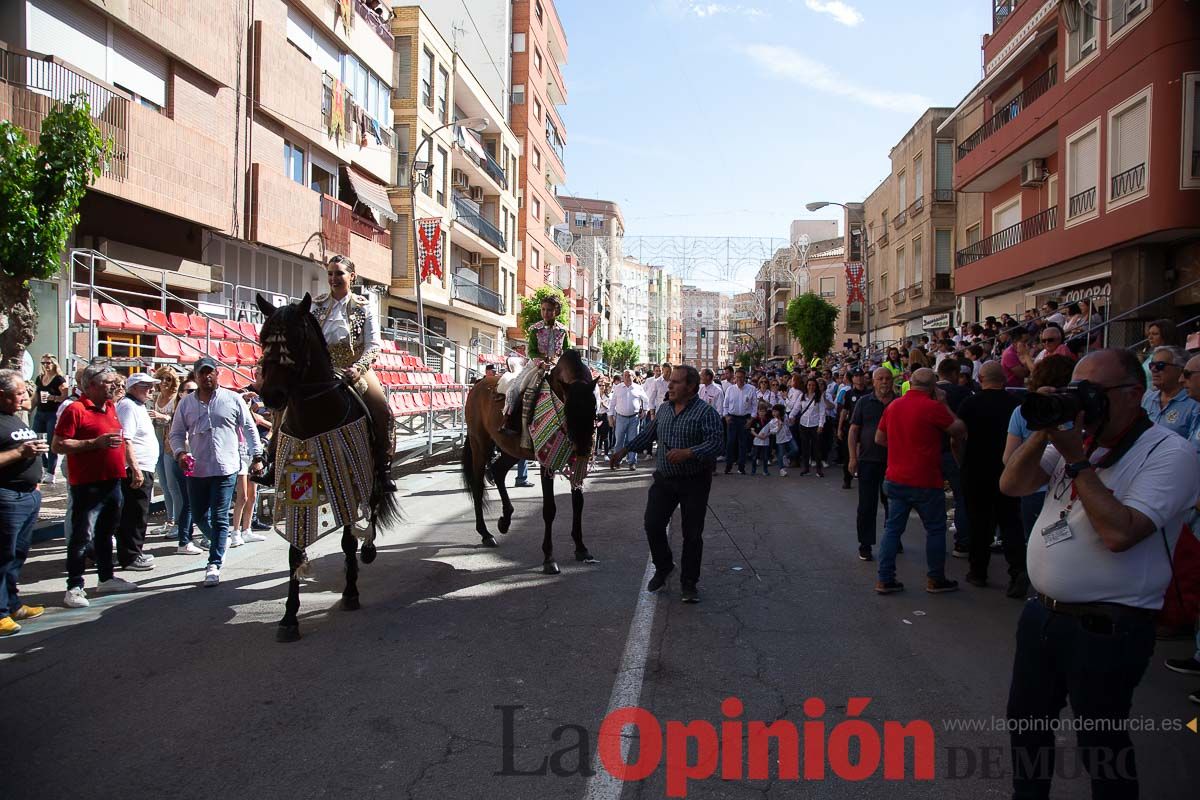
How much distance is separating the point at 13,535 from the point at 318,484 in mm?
2124

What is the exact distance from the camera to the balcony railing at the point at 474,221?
33.1 metres

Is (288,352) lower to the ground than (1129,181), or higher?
lower

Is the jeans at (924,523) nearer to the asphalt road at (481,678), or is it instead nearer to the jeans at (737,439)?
the asphalt road at (481,678)

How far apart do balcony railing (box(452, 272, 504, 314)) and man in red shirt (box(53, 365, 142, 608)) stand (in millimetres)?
25846

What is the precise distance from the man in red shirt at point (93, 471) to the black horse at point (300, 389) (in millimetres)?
1599

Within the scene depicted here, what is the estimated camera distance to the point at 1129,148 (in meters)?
15.0

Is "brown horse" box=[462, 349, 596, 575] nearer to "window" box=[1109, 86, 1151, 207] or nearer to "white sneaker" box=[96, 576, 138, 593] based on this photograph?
"white sneaker" box=[96, 576, 138, 593]

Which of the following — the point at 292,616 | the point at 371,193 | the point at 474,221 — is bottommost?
the point at 292,616

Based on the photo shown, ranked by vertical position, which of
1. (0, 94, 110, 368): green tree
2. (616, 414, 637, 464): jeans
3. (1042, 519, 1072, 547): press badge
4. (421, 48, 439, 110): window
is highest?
(421, 48, 439, 110): window

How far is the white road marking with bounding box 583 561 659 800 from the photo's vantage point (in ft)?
11.4

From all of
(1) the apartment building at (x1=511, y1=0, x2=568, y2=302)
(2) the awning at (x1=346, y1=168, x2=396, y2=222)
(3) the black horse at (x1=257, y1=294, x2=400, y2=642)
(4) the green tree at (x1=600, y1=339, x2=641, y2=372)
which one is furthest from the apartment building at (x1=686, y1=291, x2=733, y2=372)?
(3) the black horse at (x1=257, y1=294, x2=400, y2=642)

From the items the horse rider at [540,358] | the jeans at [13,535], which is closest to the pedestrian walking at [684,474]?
the horse rider at [540,358]

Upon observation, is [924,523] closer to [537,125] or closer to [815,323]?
[537,125]

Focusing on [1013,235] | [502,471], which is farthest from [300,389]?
[1013,235]
